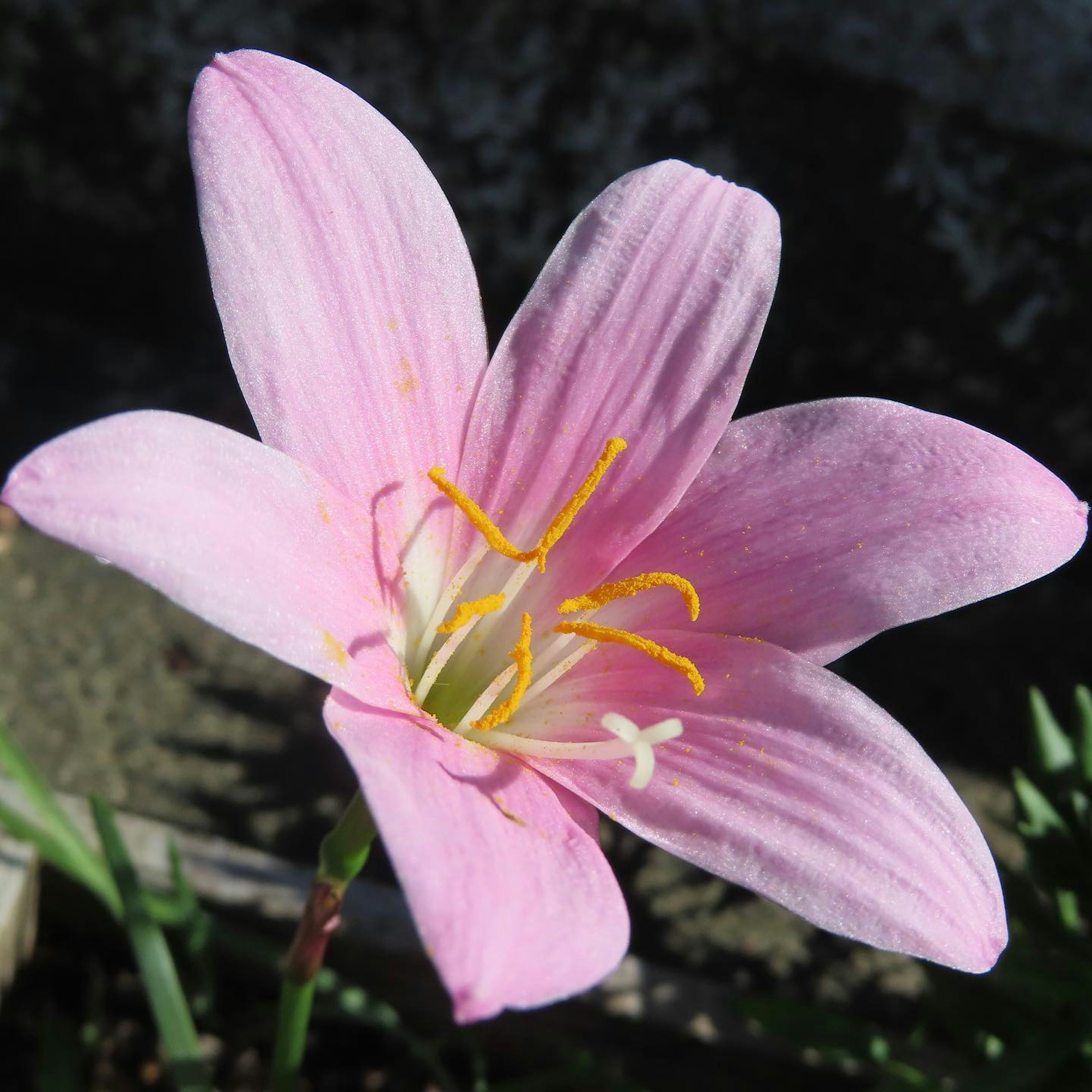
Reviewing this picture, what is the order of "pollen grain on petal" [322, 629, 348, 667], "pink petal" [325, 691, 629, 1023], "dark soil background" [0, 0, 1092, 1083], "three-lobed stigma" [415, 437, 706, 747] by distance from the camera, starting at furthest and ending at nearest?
"dark soil background" [0, 0, 1092, 1083], "three-lobed stigma" [415, 437, 706, 747], "pollen grain on petal" [322, 629, 348, 667], "pink petal" [325, 691, 629, 1023]

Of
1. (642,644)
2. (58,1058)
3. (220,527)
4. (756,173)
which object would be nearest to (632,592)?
(642,644)

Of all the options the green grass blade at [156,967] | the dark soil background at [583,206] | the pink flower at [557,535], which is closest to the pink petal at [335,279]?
the pink flower at [557,535]

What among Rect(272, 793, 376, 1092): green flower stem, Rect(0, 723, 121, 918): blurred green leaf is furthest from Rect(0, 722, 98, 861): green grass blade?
Rect(272, 793, 376, 1092): green flower stem

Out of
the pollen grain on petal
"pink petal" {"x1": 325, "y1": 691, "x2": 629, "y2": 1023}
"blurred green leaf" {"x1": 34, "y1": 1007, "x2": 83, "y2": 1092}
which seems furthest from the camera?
"blurred green leaf" {"x1": 34, "y1": 1007, "x2": 83, "y2": 1092}

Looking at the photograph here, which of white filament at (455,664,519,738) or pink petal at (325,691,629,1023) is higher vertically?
pink petal at (325,691,629,1023)

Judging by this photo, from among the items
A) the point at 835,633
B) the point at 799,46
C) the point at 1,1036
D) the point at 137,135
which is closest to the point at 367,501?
the point at 835,633

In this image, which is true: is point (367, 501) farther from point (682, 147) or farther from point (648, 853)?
point (682, 147)

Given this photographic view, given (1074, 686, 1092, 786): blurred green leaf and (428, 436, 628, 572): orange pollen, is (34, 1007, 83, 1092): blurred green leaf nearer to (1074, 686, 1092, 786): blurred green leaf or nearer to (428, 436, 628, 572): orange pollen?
(428, 436, 628, 572): orange pollen

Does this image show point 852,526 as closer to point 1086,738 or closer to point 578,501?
point 578,501
